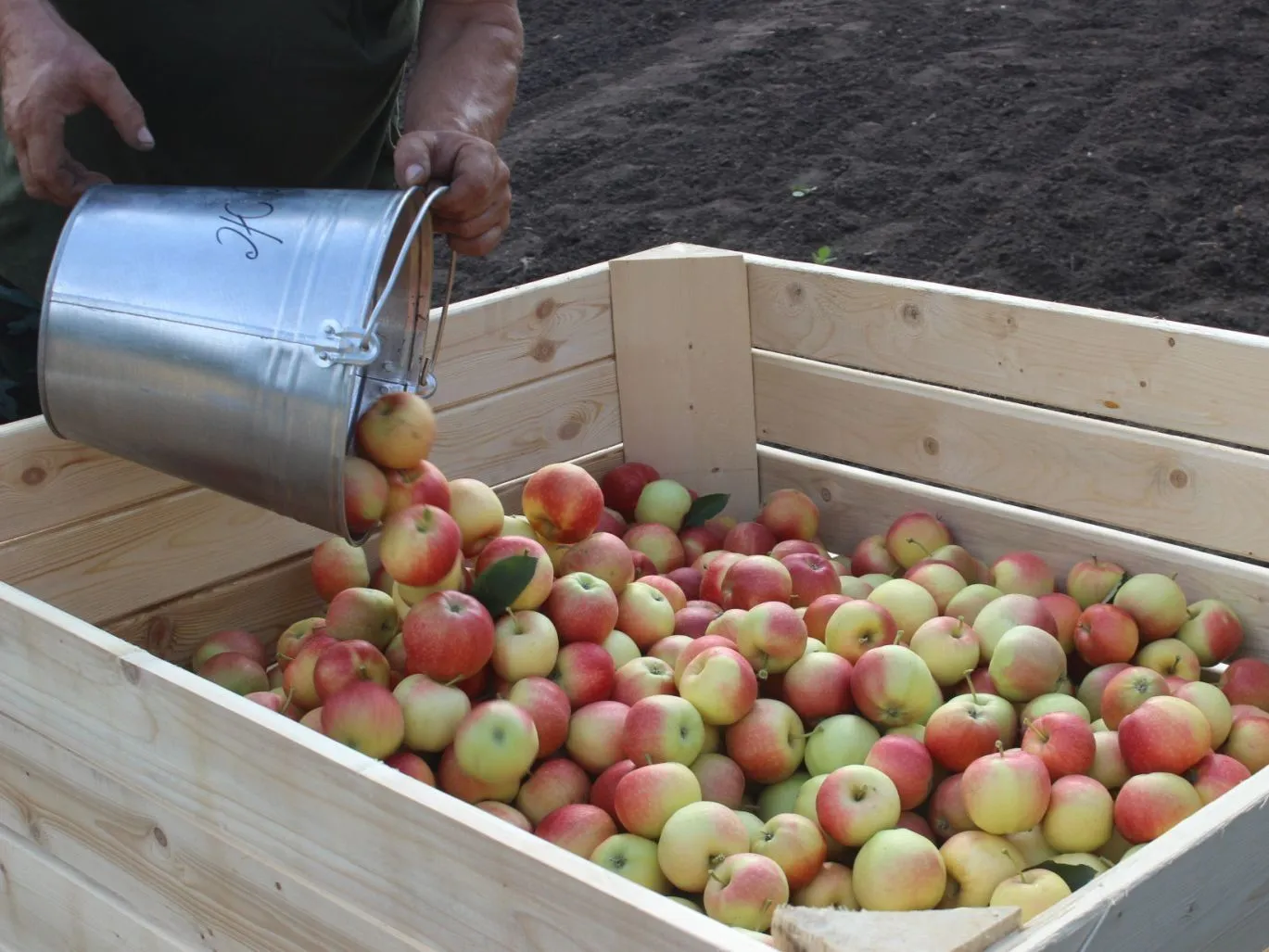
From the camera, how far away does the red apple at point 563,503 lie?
2.18 m

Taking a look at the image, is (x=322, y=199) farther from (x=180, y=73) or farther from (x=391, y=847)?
(x=391, y=847)

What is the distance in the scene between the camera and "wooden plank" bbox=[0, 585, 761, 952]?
120cm

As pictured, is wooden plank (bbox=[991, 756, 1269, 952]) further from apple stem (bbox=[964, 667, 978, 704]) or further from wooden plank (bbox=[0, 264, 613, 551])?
wooden plank (bbox=[0, 264, 613, 551])

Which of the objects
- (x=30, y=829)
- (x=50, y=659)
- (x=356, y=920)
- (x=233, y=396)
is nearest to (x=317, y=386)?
(x=233, y=396)

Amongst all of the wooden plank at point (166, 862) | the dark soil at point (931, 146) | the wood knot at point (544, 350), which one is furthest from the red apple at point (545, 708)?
the dark soil at point (931, 146)

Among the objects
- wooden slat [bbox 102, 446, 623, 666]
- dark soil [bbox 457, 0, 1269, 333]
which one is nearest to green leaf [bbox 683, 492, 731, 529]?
wooden slat [bbox 102, 446, 623, 666]

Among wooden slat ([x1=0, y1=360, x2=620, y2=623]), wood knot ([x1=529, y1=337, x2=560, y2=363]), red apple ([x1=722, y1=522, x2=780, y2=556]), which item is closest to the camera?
wooden slat ([x1=0, y1=360, x2=620, y2=623])

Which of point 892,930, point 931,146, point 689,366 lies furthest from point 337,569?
point 931,146

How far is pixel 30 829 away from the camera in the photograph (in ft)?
6.20

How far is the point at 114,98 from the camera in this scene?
175cm

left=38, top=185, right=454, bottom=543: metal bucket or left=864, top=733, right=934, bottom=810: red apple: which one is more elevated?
left=38, top=185, right=454, bottom=543: metal bucket

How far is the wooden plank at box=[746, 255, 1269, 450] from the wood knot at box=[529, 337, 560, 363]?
0.39 metres

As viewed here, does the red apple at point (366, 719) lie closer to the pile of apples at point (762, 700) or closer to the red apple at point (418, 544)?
the pile of apples at point (762, 700)

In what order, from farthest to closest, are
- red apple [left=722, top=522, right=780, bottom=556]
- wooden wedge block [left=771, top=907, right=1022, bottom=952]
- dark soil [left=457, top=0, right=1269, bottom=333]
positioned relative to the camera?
dark soil [left=457, top=0, right=1269, bottom=333] < red apple [left=722, top=522, right=780, bottom=556] < wooden wedge block [left=771, top=907, right=1022, bottom=952]
